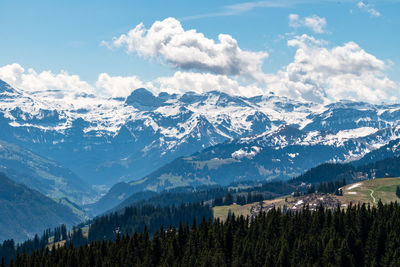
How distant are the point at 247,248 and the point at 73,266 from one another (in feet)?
193

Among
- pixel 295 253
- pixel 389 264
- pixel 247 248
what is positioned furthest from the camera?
pixel 247 248

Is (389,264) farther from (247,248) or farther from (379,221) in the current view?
(247,248)

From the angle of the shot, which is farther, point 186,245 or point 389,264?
point 186,245

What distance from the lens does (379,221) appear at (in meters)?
184

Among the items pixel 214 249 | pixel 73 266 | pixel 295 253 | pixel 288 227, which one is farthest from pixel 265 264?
pixel 73 266

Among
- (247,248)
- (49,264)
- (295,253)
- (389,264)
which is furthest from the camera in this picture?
(49,264)

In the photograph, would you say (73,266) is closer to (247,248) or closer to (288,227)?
(247,248)

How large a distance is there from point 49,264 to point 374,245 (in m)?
106

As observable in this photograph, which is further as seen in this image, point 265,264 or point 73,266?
point 73,266

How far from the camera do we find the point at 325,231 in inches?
7407

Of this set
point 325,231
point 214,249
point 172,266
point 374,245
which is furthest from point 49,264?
point 374,245

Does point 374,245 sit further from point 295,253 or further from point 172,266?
point 172,266

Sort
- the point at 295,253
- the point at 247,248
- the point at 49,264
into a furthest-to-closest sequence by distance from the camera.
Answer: the point at 49,264
the point at 247,248
the point at 295,253

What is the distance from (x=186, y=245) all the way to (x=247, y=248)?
87.6 ft
